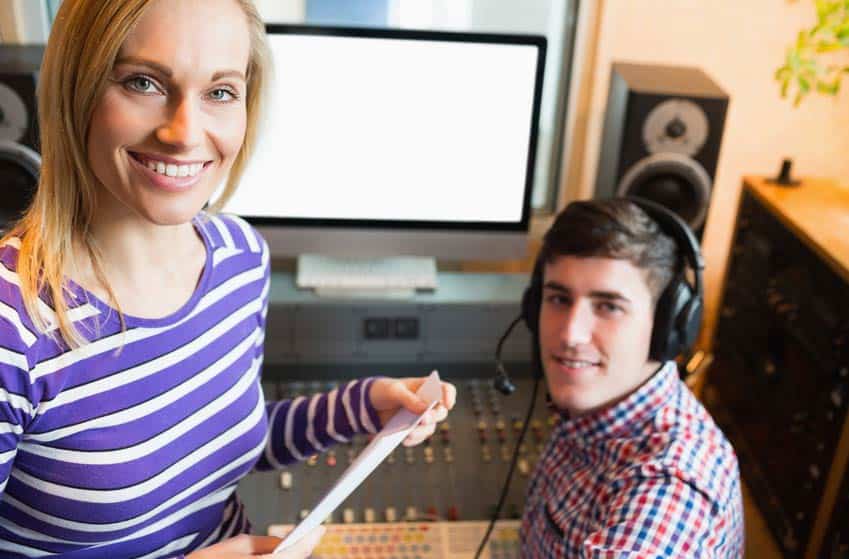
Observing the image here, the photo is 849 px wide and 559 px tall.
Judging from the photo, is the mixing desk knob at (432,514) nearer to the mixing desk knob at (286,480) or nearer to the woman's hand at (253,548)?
the mixing desk knob at (286,480)

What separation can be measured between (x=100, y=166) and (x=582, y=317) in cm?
57

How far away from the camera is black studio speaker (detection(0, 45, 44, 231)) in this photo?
1.25 m

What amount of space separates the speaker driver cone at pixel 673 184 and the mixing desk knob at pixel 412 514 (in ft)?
2.05

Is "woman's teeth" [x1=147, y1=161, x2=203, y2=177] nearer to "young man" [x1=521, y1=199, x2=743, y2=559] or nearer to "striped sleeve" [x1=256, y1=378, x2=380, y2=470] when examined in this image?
"striped sleeve" [x1=256, y1=378, x2=380, y2=470]

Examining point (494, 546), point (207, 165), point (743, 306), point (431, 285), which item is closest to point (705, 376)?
point (743, 306)

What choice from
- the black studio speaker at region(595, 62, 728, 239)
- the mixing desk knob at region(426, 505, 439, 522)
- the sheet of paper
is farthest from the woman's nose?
the black studio speaker at region(595, 62, 728, 239)

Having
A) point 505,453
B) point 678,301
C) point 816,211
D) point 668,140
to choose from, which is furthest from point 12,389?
point 816,211

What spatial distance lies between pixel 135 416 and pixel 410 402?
0.28 m

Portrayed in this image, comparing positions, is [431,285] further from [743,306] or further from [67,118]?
[67,118]

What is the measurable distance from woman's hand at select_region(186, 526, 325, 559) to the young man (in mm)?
286

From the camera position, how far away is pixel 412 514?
1.20 meters

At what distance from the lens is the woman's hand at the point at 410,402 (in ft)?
2.84

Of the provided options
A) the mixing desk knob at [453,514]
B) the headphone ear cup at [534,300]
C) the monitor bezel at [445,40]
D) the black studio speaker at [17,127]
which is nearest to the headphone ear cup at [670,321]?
the headphone ear cup at [534,300]

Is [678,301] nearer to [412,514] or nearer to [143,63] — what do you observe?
[412,514]
